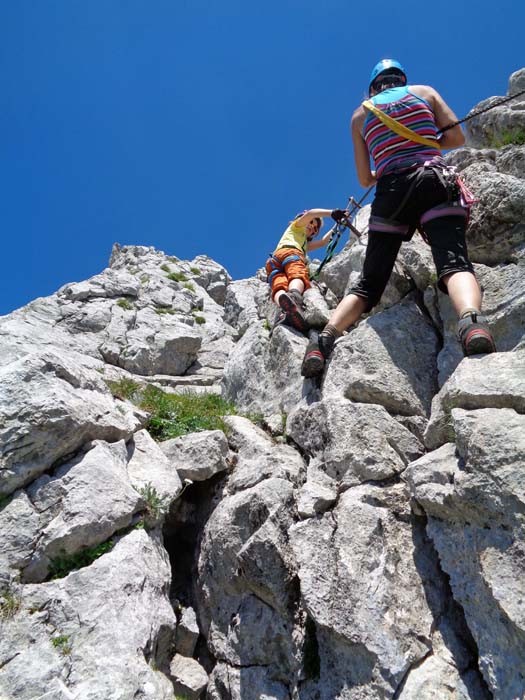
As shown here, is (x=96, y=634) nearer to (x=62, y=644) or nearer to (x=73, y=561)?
(x=62, y=644)

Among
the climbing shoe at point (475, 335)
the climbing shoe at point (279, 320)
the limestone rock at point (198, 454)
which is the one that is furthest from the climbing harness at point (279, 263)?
the climbing shoe at point (475, 335)

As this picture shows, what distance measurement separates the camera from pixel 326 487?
714 cm

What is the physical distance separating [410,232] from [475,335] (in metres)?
2.70

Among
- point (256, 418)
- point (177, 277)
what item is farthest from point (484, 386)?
point (177, 277)

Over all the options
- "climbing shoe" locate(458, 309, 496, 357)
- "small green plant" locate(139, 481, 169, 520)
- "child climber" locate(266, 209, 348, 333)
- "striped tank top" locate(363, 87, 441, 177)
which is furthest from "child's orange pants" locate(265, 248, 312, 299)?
"small green plant" locate(139, 481, 169, 520)

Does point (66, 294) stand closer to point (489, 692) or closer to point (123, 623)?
point (123, 623)

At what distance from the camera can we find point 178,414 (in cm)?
1003

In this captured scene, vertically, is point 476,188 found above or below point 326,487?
above

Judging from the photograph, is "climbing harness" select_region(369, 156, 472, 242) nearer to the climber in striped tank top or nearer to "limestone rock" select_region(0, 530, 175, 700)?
the climber in striped tank top

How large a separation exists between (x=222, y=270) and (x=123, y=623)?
30628mm

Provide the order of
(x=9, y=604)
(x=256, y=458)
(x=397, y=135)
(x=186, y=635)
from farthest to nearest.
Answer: (x=256, y=458), (x=397, y=135), (x=186, y=635), (x=9, y=604)

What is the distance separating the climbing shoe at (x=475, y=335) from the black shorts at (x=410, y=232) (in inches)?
38.3

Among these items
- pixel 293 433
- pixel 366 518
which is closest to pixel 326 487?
pixel 366 518

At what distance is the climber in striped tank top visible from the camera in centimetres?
742
